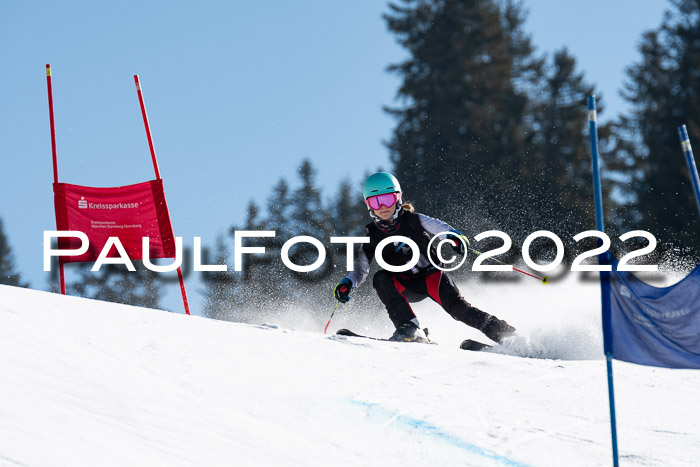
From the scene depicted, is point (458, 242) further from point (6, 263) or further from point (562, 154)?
point (6, 263)

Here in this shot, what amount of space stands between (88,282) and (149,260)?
2869cm

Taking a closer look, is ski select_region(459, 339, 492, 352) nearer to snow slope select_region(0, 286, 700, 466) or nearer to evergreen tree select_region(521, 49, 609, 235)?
snow slope select_region(0, 286, 700, 466)

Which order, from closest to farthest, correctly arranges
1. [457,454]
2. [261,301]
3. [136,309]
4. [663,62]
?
[457,454] → [136,309] → [663,62] → [261,301]

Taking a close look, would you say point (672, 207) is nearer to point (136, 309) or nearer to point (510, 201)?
point (510, 201)

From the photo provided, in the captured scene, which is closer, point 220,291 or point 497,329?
point 497,329

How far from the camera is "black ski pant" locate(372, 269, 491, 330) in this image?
7090mm

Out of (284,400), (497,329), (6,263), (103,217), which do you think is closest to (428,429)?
(284,400)

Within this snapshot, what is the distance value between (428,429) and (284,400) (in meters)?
0.81

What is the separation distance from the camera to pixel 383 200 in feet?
23.6

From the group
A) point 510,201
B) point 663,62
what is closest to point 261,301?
point 510,201

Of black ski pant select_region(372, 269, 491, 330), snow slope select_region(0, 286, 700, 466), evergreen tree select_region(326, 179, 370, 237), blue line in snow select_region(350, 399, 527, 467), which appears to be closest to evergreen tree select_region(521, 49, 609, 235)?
evergreen tree select_region(326, 179, 370, 237)

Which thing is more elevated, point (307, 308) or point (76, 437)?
point (76, 437)

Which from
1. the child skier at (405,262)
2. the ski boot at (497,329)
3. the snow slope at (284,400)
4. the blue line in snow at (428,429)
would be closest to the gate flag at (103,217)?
the child skier at (405,262)

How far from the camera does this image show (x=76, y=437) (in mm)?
3047
